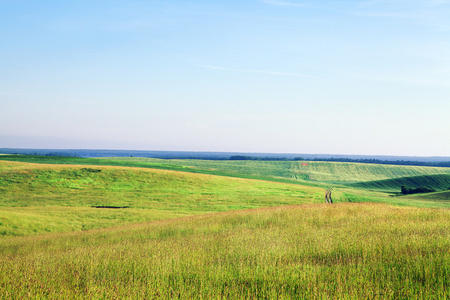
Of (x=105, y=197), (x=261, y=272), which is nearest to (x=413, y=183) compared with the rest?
(x=105, y=197)

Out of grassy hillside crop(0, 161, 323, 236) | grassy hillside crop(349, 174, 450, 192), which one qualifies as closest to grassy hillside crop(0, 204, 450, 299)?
grassy hillside crop(0, 161, 323, 236)

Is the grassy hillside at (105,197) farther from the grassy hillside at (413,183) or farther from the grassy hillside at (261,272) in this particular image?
the grassy hillside at (413,183)

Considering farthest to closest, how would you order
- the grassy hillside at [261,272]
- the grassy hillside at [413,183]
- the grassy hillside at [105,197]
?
the grassy hillside at [413,183] → the grassy hillside at [105,197] → the grassy hillside at [261,272]

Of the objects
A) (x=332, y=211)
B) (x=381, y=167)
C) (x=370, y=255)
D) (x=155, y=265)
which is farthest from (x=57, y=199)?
(x=381, y=167)

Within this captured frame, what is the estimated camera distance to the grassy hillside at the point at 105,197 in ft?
81.7

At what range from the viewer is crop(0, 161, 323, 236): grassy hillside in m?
24.9

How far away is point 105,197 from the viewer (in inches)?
1576

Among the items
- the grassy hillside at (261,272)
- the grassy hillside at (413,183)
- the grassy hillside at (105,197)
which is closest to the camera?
the grassy hillside at (261,272)

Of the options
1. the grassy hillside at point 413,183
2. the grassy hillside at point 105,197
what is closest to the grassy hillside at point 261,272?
the grassy hillside at point 105,197

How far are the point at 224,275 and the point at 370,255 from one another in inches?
145

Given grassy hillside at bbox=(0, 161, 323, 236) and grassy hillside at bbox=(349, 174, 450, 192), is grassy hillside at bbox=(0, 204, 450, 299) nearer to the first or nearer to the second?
grassy hillside at bbox=(0, 161, 323, 236)

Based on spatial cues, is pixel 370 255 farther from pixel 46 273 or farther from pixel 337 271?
pixel 46 273

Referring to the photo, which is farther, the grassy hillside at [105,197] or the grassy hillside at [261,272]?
the grassy hillside at [105,197]

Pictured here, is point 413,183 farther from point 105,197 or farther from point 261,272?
point 261,272
